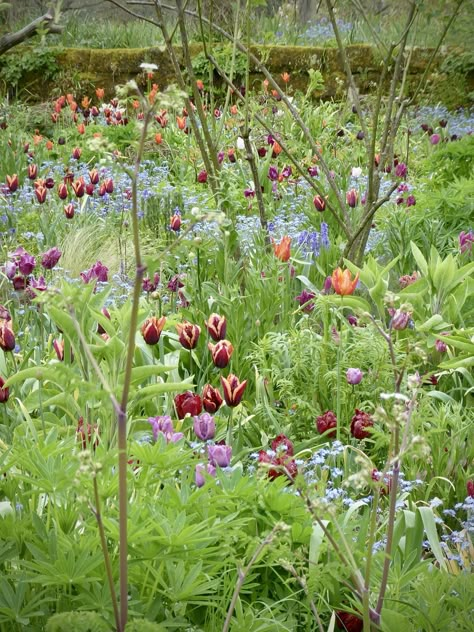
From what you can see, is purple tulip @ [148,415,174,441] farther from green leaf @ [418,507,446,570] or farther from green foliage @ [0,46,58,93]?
green foliage @ [0,46,58,93]

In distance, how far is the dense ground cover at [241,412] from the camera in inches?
61.4

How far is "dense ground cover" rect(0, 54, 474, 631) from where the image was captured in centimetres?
156

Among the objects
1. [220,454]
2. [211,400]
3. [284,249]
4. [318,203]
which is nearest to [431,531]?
[220,454]

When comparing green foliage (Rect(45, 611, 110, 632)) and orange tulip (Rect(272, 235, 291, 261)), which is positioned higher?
orange tulip (Rect(272, 235, 291, 261))

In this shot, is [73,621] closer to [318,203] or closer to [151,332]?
[151,332]

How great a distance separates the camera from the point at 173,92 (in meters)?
1.24

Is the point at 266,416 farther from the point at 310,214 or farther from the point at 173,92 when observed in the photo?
the point at 310,214

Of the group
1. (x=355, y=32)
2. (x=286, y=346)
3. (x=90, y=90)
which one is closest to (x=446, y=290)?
(x=286, y=346)

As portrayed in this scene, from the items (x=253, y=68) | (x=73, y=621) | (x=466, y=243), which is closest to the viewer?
(x=73, y=621)

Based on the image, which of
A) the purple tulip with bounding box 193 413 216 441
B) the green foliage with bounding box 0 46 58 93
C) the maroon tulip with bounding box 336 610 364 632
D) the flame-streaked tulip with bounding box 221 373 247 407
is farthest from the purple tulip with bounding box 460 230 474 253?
the green foliage with bounding box 0 46 58 93

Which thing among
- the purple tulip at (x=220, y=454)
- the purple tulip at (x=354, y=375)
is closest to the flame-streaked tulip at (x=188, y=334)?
the purple tulip at (x=354, y=375)

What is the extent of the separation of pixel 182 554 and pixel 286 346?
5.19 feet

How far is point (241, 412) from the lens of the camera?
258 cm

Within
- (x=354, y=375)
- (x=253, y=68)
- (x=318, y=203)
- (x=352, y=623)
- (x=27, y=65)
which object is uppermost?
(x=253, y=68)
